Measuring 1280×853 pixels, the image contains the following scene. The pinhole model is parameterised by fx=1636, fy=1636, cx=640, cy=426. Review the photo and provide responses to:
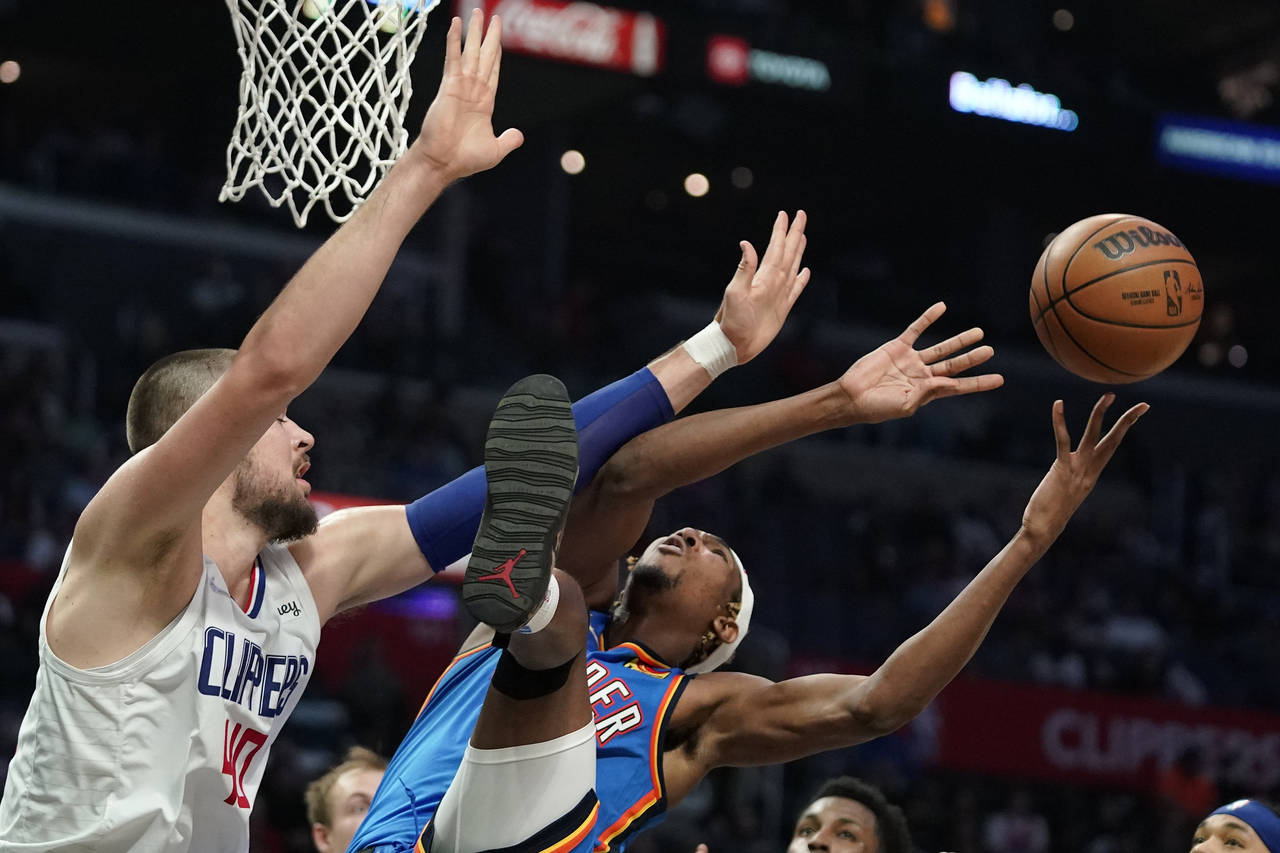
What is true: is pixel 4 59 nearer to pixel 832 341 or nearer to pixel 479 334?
pixel 479 334

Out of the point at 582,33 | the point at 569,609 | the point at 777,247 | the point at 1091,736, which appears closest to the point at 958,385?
the point at 777,247

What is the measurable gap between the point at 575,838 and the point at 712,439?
3.00ft

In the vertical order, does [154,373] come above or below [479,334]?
below

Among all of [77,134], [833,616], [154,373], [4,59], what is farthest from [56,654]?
[4,59]

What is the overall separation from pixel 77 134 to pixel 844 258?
9050 mm

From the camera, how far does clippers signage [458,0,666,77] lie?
39.3 feet

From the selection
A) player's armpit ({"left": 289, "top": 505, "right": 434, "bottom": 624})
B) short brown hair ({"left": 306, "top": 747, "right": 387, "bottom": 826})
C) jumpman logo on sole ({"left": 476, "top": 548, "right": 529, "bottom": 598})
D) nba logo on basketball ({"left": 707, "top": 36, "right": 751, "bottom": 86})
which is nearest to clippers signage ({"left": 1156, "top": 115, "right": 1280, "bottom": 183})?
nba logo on basketball ({"left": 707, "top": 36, "right": 751, "bottom": 86})

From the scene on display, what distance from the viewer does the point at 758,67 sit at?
13.5 m

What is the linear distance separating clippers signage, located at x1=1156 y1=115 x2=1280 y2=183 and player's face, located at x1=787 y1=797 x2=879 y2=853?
481 inches

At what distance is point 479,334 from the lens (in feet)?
46.8

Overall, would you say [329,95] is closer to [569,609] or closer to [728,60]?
[569,609]

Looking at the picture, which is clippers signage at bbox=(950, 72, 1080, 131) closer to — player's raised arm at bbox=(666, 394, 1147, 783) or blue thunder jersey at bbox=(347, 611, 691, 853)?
player's raised arm at bbox=(666, 394, 1147, 783)

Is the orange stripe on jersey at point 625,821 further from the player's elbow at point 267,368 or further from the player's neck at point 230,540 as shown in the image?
the player's elbow at point 267,368

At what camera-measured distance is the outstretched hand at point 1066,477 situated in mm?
3553
